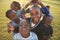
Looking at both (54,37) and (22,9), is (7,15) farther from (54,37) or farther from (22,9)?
(54,37)

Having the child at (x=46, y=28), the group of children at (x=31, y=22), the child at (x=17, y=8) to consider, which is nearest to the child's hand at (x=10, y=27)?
the group of children at (x=31, y=22)

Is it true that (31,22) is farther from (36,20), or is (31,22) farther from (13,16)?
(13,16)

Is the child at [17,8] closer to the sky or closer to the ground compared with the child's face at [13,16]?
closer to the sky

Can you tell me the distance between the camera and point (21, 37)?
2482 millimetres

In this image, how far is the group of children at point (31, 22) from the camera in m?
2.45

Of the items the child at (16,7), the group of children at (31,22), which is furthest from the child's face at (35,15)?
the child at (16,7)

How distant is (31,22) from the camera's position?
2.47 metres

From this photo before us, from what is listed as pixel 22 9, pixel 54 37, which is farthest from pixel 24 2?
pixel 54 37

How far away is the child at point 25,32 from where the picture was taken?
2457 millimetres

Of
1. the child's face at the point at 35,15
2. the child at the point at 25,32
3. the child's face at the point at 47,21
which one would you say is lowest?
the child at the point at 25,32

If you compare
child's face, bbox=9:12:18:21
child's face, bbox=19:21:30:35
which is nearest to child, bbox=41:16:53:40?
child's face, bbox=19:21:30:35

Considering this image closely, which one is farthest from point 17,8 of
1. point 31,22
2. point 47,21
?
point 47,21

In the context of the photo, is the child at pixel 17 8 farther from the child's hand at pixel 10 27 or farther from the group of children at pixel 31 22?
the child's hand at pixel 10 27

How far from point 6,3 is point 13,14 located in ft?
0.40
